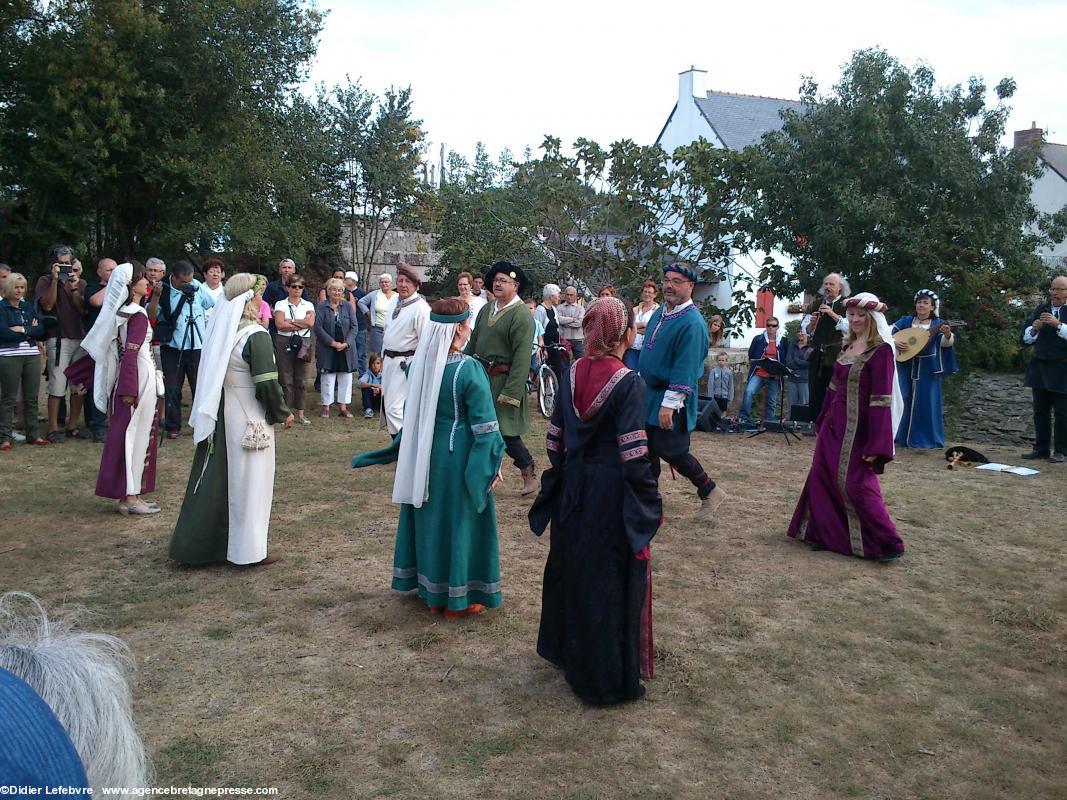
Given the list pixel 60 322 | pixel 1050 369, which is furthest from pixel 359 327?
pixel 1050 369

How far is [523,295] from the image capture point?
1425 centimetres

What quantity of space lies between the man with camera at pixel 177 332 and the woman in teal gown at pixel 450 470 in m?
5.79

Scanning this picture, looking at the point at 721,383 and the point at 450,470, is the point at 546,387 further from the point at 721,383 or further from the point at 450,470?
the point at 450,470

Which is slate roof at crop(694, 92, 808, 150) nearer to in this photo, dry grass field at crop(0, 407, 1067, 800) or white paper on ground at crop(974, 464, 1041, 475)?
white paper on ground at crop(974, 464, 1041, 475)

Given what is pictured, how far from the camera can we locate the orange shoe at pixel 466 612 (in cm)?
479

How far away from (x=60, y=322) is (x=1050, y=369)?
10.8 meters

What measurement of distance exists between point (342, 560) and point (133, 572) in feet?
4.19

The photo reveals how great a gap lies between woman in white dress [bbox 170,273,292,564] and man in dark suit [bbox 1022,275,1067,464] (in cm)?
809

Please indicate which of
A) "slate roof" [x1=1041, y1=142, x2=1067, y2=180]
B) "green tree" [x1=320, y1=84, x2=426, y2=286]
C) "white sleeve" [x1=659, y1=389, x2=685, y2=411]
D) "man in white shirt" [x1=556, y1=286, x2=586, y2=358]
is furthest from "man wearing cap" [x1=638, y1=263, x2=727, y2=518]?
"slate roof" [x1=1041, y1=142, x2=1067, y2=180]

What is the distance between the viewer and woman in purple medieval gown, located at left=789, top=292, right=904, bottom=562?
5820 millimetres

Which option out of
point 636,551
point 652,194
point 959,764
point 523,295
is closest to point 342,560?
point 636,551

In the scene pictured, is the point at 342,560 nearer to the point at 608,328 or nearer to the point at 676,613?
the point at 676,613

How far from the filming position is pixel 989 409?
666 inches

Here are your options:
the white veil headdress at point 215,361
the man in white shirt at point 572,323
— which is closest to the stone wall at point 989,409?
the man in white shirt at point 572,323
